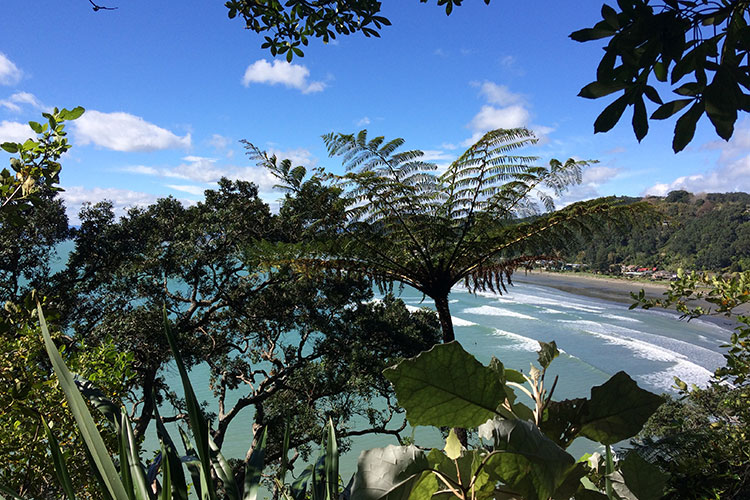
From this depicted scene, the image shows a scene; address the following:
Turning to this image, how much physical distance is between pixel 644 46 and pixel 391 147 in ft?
12.4

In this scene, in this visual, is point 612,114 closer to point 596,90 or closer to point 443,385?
point 596,90

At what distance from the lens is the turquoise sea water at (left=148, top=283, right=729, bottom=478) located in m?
14.1

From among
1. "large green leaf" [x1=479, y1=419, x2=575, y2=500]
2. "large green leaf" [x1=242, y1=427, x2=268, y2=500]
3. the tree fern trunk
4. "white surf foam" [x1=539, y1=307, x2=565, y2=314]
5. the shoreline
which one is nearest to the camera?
"large green leaf" [x1=479, y1=419, x2=575, y2=500]

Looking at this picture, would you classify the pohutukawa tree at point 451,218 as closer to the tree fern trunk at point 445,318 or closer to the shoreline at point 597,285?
the tree fern trunk at point 445,318

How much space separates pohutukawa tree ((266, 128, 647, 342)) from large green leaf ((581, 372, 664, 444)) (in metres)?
4.10

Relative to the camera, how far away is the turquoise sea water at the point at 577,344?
556 inches

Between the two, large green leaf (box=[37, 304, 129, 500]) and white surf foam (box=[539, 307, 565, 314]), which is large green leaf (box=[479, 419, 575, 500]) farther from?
white surf foam (box=[539, 307, 565, 314])

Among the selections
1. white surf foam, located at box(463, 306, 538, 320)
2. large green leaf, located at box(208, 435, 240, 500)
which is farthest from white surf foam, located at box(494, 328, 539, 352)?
large green leaf, located at box(208, 435, 240, 500)

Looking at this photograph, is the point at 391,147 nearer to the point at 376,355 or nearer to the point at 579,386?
the point at 376,355

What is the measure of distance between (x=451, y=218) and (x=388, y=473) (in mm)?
4878

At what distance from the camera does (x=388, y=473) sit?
36 centimetres

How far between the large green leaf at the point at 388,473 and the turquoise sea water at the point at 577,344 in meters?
11.5

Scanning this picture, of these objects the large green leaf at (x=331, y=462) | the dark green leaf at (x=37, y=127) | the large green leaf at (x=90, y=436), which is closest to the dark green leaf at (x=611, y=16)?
the large green leaf at (x=331, y=462)

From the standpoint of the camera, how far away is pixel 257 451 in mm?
1001
